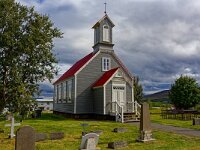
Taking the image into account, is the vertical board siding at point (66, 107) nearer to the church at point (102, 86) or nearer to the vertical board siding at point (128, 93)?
the church at point (102, 86)

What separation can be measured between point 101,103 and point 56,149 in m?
17.8

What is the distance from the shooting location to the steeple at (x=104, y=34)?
3509 cm

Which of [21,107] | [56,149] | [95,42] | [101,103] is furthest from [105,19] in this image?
[56,149]

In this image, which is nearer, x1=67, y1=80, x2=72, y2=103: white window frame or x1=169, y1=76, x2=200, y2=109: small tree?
x1=67, y1=80, x2=72, y2=103: white window frame

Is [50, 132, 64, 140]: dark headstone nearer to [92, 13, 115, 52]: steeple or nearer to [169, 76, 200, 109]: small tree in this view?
[92, 13, 115, 52]: steeple

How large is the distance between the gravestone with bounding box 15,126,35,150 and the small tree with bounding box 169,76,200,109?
1572 inches

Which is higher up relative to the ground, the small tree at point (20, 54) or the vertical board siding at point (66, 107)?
the small tree at point (20, 54)

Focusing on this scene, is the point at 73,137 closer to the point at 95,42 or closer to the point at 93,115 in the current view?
the point at 93,115

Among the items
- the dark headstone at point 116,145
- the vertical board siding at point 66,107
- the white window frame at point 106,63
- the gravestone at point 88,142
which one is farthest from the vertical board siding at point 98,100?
the gravestone at point 88,142

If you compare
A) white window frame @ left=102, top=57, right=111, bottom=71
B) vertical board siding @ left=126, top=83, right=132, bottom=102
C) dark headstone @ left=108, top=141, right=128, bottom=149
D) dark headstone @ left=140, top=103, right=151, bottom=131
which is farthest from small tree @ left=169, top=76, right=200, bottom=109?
dark headstone @ left=108, top=141, right=128, bottom=149

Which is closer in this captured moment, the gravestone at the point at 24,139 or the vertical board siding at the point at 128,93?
the gravestone at the point at 24,139

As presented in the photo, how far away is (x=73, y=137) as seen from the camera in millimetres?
18062

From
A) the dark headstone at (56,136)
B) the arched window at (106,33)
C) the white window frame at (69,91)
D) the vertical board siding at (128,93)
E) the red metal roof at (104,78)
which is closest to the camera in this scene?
the dark headstone at (56,136)

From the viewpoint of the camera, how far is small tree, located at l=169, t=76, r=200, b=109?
154 ft
